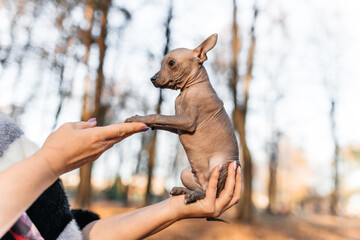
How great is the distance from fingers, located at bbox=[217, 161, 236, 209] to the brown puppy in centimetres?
2

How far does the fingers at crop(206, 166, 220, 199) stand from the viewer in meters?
1.47

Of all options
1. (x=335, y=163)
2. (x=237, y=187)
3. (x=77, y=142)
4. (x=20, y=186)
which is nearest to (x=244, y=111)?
(x=237, y=187)

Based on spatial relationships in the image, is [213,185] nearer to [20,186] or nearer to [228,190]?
[228,190]

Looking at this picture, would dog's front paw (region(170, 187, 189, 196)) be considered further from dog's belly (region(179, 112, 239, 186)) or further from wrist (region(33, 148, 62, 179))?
wrist (region(33, 148, 62, 179))

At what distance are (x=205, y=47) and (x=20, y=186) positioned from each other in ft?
3.40

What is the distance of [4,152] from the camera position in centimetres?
155

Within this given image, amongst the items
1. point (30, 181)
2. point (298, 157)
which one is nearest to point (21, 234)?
point (30, 181)

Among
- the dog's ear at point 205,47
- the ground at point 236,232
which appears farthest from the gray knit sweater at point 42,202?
the ground at point 236,232

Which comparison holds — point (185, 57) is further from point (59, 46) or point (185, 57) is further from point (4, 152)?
point (59, 46)

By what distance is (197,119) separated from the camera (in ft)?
4.87

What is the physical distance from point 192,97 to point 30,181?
0.78 m

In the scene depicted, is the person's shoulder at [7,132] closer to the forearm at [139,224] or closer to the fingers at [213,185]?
the forearm at [139,224]

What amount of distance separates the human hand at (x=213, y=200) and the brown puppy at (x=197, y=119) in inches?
1.3

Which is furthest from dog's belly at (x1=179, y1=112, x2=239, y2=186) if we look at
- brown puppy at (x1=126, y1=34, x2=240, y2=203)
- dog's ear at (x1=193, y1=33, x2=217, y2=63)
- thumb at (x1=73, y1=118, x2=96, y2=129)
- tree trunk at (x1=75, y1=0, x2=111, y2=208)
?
tree trunk at (x1=75, y1=0, x2=111, y2=208)
